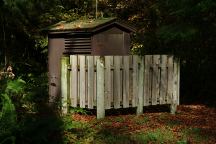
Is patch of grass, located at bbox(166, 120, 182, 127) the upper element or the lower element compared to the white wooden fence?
lower

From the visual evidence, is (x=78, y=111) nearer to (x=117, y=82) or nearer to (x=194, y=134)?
(x=117, y=82)

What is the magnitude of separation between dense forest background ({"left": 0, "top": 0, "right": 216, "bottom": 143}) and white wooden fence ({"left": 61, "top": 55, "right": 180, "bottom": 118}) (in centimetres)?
93

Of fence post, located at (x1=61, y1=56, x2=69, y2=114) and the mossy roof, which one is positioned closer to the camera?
fence post, located at (x1=61, y1=56, x2=69, y2=114)

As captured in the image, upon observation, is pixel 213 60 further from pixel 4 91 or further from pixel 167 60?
pixel 4 91

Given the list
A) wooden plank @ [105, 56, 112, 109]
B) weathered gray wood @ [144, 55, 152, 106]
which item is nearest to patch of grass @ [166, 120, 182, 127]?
weathered gray wood @ [144, 55, 152, 106]

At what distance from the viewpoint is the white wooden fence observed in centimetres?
1012

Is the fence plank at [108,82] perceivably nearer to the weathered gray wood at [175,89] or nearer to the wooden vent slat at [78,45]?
the wooden vent slat at [78,45]

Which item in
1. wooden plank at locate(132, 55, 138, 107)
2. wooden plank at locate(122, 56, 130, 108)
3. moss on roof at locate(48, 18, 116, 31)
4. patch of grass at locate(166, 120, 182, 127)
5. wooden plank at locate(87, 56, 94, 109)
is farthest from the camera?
moss on roof at locate(48, 18, 116, 31)

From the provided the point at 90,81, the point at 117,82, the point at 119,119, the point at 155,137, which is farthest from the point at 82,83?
the point at 155,137

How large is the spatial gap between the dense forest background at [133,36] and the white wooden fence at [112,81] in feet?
3.05

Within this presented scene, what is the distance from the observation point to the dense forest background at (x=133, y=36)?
30.0 feet

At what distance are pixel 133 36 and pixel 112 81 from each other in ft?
28.5

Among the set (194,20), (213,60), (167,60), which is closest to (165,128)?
(167,60)

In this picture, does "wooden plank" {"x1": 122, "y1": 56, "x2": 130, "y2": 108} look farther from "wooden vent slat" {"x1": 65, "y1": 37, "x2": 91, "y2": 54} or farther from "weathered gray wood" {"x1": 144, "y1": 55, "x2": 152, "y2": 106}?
"wooden vent slat" {"x1": 65, "y1": 37, "x2": 91, "y2": 54}
